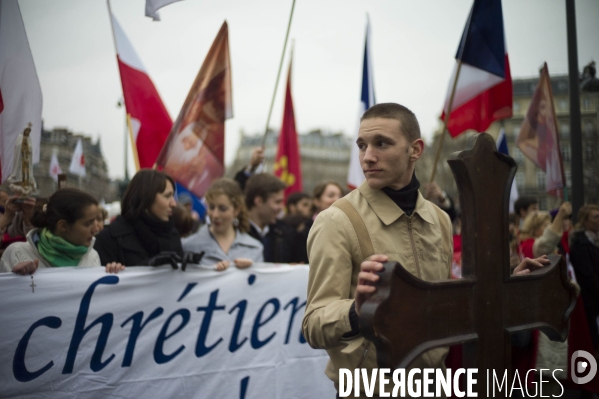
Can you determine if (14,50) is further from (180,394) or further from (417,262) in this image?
(417,262)

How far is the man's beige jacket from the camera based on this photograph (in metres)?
2.07

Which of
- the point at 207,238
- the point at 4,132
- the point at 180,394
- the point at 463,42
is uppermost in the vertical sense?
the point at 463,42

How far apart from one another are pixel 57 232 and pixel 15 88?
4.16ft

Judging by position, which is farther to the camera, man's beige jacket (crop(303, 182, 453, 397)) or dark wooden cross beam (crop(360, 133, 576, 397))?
man's beige jacket (crop(303, 182, 453, 397))

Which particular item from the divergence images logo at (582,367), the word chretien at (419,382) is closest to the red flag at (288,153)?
the divergence images logo at (582,367)

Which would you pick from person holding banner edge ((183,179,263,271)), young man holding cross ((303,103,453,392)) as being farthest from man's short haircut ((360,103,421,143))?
person holding banner edge ((183,179,263,271))

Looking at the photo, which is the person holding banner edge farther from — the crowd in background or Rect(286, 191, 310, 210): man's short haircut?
Rect(286, 191, 310, 210): man's short haircut

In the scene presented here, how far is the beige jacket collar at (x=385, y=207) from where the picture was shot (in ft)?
7.41

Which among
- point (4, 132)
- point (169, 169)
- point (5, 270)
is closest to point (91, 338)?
point (5, 270)

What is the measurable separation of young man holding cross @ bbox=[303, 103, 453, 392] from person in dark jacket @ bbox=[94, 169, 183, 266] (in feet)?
7.94

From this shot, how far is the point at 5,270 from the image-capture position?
3996 millimetres

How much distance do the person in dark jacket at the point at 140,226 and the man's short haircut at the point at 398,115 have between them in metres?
2.50

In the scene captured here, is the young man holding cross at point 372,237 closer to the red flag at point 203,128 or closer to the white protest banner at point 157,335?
the white protest banner at point 157,335

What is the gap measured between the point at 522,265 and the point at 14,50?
4087 mm
